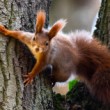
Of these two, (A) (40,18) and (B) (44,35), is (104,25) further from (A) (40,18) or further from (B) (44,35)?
(A) (40,18)

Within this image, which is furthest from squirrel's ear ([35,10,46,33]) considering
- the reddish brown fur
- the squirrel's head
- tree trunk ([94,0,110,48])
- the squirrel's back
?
tree trunk ([94,0,110,48])

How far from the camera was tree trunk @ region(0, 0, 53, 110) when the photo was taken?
1.78 metres

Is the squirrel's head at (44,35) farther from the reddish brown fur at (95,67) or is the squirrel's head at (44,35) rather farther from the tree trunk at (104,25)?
the tree trunk at (104,25)

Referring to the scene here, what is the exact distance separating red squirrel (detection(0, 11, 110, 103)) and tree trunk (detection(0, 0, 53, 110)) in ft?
0.22

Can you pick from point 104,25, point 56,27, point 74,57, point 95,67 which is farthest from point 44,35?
point 104,25

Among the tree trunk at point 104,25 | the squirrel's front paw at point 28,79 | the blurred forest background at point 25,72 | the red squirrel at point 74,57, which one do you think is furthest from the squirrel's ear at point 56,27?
the tree trunk at point 104,25

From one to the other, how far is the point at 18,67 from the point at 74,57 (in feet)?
1.14

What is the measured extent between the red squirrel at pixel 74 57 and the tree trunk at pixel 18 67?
0.07 metres

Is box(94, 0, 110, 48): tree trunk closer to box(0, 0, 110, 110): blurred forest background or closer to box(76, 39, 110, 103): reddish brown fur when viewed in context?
box(0, 0, 110, 110): blurred forest background

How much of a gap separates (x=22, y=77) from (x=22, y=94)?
0.28 ft

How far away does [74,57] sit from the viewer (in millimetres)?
2068

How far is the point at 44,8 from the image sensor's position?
2.17 metres

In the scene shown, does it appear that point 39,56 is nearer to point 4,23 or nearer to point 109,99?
point 4,23

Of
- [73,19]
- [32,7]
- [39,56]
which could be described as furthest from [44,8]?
[73,19]
